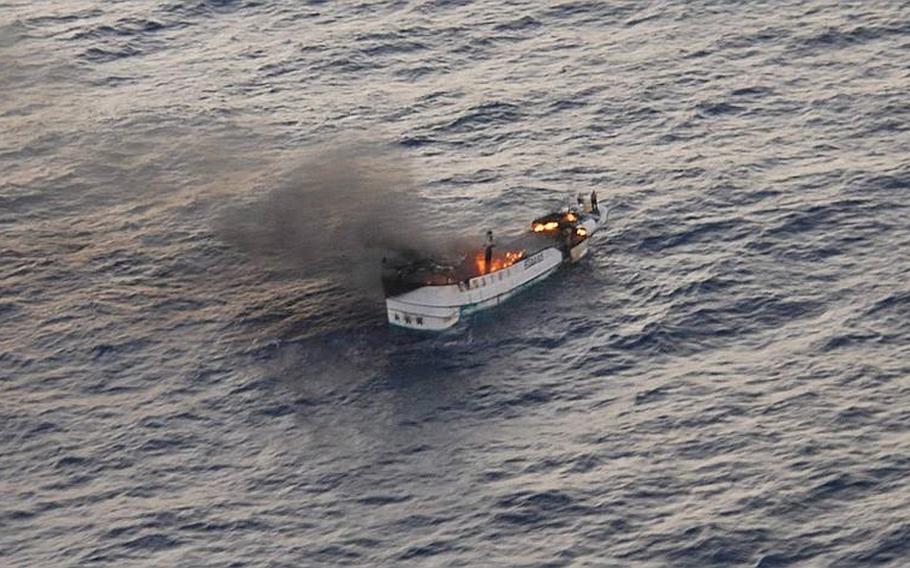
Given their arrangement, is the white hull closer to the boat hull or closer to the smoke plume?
the boat hull

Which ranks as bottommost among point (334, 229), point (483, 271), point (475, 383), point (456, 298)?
point (475, 383)

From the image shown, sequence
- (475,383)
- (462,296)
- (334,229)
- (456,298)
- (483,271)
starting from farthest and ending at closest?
1. (334,229)
2. (483,271)
3. (462,296)
4. (456,298)
5. (475,383)

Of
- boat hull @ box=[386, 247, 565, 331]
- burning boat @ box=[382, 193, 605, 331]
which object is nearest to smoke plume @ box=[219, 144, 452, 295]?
burning boat @ box=[382, 193, 605, 331]

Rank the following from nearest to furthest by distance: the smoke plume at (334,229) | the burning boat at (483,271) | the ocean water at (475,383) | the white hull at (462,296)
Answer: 1. the ocean water at (475,383)
2. the white hull at (462,296)
3. the burning boat at (483,271)
4. the smoke plume at (334,229)

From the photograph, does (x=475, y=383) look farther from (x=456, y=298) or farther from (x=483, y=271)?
(x=483, y=271)

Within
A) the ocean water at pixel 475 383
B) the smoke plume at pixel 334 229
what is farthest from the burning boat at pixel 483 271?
the smoke plume at pixel 334 229

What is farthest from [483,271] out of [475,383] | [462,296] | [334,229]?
[334,229]

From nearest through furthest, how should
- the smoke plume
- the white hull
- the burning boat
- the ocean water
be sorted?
A: the ocean water, the white hull, the burning boat, the smoke plume

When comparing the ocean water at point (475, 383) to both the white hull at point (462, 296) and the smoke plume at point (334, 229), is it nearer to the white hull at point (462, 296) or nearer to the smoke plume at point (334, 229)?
the smoke plume at point (334, 229)

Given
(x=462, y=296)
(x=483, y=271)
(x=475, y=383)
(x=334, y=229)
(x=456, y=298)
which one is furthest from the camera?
(x=334, y=229)

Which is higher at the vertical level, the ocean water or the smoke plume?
the smoke plume
